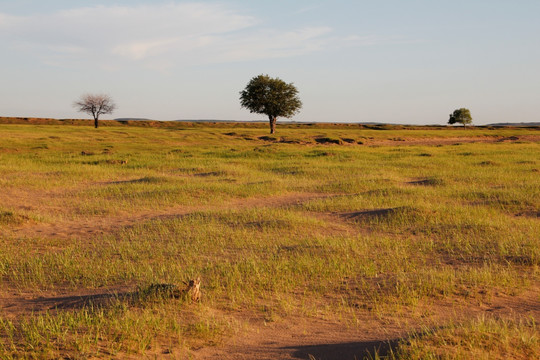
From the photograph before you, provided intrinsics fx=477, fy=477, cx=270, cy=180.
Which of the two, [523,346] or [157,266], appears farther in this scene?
[157,266]

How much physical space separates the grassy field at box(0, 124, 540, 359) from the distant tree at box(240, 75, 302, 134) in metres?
49.6

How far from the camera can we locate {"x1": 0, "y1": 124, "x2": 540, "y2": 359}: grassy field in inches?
221

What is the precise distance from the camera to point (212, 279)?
801 cm

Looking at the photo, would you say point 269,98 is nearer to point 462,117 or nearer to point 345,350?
point 345,350

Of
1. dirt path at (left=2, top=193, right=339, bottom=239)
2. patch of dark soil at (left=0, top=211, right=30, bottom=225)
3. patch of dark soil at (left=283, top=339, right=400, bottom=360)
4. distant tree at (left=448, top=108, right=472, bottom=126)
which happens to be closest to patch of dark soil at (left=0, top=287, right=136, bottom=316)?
patch of dark soil at (left=283, top=339, right=400, bottom=360)

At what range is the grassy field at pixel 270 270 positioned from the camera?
18.4 feet

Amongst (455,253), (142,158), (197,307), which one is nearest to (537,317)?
(455,253)

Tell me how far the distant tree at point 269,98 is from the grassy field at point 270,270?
49.6m

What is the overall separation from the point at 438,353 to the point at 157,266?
18.2ft

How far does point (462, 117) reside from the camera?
13700 centimetres

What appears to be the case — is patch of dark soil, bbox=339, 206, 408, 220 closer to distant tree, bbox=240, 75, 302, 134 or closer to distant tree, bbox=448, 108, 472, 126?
distant tree, bbox=240, 75, 302, 134

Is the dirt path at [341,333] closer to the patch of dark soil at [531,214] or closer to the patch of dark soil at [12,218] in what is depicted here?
the patch of dark soil at [531,214]

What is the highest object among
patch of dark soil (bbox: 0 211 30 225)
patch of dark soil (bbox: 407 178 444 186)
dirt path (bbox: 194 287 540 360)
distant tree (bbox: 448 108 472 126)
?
distant tree (bbox: 448 108 472 126)

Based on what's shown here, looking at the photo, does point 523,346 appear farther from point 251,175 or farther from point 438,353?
point 251,175
